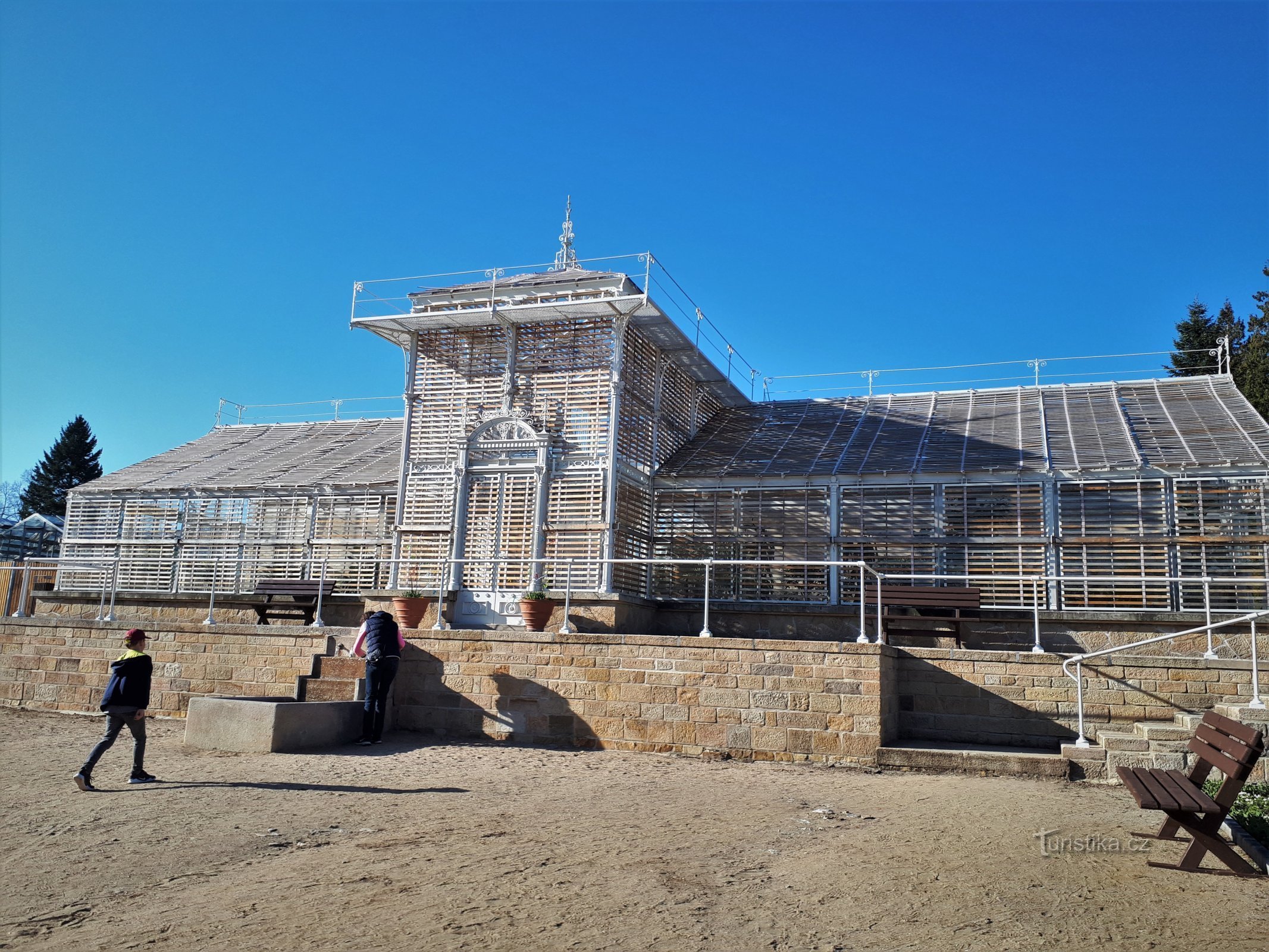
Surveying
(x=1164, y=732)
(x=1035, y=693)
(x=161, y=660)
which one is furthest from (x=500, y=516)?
(x=1164, y=732)

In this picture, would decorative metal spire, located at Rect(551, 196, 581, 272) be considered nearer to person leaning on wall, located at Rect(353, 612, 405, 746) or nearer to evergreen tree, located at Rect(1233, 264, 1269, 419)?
person leaning on wall, located at Rect(353, 612, 405, 746)

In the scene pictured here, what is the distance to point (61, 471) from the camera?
48250mm

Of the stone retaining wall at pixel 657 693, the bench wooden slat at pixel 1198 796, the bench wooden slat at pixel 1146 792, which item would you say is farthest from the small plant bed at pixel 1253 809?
the stone retaining wall at pixel 657 693

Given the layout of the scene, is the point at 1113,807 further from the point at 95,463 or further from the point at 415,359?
the point at 95,463

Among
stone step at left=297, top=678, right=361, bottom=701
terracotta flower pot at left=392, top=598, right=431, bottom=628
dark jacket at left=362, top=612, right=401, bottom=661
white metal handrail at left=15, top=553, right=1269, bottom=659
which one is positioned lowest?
stone step at left=297, top=678, right=361, bottom=701

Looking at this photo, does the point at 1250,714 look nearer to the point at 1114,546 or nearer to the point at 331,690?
the point at 1114,546

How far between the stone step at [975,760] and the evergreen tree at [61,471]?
48152 millimetres

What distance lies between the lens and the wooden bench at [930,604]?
1199cm

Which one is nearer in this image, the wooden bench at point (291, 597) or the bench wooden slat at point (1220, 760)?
the bench wooden slat at point (1220, 760)

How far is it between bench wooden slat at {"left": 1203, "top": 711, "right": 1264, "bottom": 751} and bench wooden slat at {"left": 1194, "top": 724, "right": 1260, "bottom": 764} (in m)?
0.03

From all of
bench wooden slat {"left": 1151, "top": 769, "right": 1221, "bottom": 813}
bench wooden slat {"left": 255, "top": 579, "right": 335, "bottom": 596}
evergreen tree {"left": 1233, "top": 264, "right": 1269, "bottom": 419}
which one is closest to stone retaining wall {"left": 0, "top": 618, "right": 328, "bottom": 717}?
bench wooden slat {"left": 255, "top": 579, "right": 335, "bottom": 596}

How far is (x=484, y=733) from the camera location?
38.0 ft

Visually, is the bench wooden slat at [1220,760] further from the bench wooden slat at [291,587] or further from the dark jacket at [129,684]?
the bench wooden slat at [291,587]

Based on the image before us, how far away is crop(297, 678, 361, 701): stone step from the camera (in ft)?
37.9
